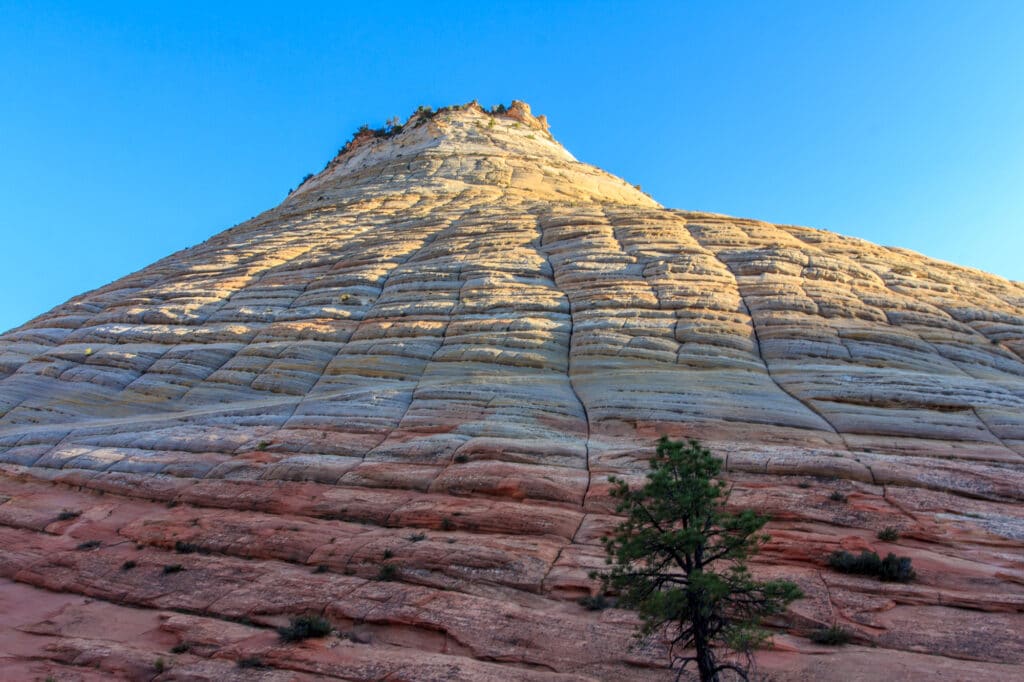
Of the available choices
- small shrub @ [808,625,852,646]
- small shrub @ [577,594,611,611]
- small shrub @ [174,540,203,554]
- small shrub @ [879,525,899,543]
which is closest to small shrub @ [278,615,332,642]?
small shrub @ [174,540,203,554]

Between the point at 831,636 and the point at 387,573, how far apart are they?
6834mm

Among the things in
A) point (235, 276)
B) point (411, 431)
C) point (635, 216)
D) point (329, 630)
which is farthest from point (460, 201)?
point (329, 630)

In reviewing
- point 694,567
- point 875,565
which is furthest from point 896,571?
point 694,567

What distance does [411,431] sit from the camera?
15609 millimetres

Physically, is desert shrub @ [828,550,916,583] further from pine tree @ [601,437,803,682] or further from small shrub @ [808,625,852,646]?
pine tree @ [601,437,803,682]

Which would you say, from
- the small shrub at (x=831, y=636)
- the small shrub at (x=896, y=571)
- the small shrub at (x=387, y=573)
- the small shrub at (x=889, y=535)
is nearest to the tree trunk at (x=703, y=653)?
the small shrub at (x=831, y=636)

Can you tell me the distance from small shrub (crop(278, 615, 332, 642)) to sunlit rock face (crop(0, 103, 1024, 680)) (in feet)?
0.72

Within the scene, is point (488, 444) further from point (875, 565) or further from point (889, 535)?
point (889, 535)

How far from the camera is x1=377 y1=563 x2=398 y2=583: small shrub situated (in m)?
11.0

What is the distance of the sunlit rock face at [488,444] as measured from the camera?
31.4 ft

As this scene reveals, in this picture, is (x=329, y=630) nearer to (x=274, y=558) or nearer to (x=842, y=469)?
(x=274, y=558)

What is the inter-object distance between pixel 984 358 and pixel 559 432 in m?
12.6

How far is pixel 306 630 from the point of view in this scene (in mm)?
9797

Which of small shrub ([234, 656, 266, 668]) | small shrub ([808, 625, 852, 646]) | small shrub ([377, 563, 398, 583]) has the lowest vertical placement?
small shrub ([234, 656, 266, 668])
